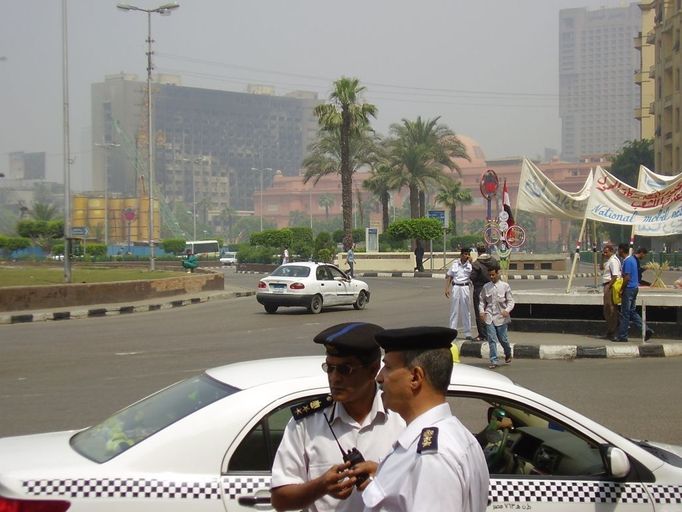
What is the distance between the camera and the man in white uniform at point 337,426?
319cm

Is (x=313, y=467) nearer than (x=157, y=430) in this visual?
Yes

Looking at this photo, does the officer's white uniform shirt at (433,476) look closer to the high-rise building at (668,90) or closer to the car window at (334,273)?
the car window at (334,273)

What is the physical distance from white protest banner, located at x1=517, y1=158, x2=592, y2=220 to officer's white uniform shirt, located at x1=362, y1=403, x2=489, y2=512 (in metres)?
16.3

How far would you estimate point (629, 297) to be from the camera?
15.4m

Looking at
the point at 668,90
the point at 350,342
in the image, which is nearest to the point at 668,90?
the point at 668,90

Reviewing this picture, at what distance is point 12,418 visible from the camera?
376 inches

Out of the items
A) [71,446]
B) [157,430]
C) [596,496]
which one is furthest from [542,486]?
[71,446]

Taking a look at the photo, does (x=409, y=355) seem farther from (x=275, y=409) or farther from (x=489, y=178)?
(x=489, y=178)

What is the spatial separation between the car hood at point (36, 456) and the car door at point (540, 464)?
1.74 meters

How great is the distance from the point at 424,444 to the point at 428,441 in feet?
0.05

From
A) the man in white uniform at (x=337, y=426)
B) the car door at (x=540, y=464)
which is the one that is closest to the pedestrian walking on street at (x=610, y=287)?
the car door at (x=540, y=464)

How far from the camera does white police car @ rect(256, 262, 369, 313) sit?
24.6 metres

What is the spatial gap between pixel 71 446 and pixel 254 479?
1.01 meters

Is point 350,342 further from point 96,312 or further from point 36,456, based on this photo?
point 96,312
